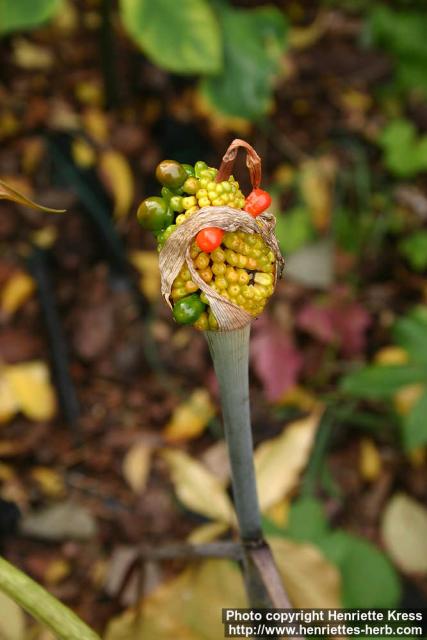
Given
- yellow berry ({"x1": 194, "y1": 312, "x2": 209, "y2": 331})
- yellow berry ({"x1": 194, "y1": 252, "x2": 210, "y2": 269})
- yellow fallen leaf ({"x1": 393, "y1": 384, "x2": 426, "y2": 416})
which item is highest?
yellow berry ({"x1": 194, "y1": 252, "x2": 210, "y2": 269})

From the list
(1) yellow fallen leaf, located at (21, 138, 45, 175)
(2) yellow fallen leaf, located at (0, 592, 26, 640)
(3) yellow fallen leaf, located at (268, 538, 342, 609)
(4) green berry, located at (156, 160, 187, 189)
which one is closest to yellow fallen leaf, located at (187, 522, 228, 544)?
(3) yellow fallen leaf, located at (268, 538, 342, 609)

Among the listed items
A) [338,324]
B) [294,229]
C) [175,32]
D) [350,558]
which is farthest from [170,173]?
[294,229]

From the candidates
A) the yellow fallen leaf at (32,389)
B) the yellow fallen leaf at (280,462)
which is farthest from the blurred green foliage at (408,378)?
the yellow fallen leaf at (32,389)

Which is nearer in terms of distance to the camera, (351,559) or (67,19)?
(351,559)

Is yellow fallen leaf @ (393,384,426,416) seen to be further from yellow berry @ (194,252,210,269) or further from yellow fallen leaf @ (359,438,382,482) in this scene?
yellow berry @ (194,252,210,269)

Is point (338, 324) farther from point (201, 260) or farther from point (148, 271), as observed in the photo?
point (201, 260)
